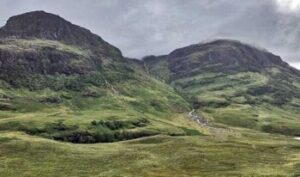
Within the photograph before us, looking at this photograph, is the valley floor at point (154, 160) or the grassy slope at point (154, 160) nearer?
the valley floor at point (154, 160)

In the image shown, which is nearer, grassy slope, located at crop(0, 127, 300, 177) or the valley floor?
the valley floor

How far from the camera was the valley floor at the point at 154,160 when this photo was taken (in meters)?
126

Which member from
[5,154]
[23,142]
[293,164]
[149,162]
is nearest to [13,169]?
[5,154]

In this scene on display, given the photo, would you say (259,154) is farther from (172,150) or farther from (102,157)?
(102,157)

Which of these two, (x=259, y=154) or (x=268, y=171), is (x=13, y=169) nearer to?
(x=268, y=171)

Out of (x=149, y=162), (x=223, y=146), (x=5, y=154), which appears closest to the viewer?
(x=149, y=162)

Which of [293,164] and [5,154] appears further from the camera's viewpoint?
[5,154]

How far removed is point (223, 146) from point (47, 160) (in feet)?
222

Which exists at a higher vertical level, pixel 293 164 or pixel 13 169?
pixel 293 164

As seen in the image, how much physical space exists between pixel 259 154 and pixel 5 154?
278ft

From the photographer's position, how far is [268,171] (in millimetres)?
121438

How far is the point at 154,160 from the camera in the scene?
146 meters

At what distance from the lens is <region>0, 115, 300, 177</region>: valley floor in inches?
4961

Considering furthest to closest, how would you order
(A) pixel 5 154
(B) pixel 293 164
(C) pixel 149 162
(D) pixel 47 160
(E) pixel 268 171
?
(A) pixel 5 154 < (D) pixel 47 160 < (C) pixel 149 162 < (B) pixel 293 164 < (E) pixel 268 171
